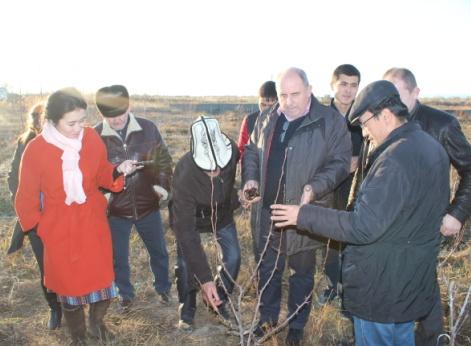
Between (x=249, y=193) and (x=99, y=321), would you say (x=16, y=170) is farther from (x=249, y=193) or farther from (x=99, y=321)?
(x=249, y=193)

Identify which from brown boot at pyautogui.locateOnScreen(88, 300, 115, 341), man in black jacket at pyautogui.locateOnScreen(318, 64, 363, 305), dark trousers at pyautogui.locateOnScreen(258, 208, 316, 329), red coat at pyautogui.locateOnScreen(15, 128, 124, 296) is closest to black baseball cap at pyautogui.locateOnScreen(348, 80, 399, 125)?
dark trousers at pyautogui.locateOnScreen(258, 208, 316, 329)

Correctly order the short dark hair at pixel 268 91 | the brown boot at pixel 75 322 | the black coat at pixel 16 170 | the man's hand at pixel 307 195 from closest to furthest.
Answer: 1. the man's hand at pixel 307 195
2. the brown boot at pixel 75 322
3. the black coat at pixel 16 170
4. the short dark hair at pixel 268 91

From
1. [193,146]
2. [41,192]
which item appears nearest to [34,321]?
[41,192]

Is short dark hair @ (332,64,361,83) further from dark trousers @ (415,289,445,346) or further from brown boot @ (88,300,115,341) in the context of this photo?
brown boot @ (88,300,115,341)

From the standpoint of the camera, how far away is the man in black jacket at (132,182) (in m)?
3.24

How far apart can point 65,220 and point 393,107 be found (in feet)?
6.84

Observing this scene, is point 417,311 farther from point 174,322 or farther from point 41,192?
point 41,192

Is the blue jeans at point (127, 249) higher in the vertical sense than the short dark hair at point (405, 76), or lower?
lower

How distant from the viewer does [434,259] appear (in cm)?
204

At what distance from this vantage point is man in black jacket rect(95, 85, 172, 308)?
324cm

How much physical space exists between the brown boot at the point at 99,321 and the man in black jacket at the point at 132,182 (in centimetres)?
49

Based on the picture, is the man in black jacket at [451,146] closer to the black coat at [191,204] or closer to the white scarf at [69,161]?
the black coat at [191,204]

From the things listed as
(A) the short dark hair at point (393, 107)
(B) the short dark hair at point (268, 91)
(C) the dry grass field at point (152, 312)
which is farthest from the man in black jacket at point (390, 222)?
(B) the short dark hair at point (268, 91)

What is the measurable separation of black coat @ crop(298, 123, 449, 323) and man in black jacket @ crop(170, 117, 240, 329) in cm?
74
